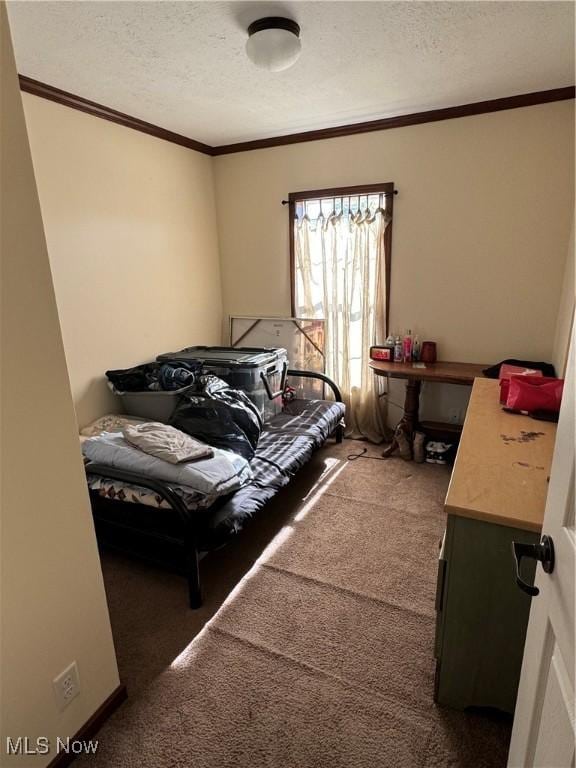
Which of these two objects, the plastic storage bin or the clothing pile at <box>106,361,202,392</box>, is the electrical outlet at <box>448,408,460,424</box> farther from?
the clothing pile at <box>106,361,202,392</box>

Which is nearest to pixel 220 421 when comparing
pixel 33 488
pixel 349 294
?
pixel 33 488

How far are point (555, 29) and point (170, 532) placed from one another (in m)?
2.87

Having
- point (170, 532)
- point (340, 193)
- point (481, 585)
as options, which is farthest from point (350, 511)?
point (340, 193)

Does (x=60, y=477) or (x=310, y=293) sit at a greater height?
(x=310, y=293)

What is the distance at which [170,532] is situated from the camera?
1908 millimetres

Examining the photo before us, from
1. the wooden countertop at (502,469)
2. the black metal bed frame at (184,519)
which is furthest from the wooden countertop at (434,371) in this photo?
the black metal bed frame at (184,519)

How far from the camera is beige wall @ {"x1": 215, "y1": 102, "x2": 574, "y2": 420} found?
2.86 meters

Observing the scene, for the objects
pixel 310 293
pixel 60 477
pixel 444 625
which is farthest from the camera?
pixel 310 293

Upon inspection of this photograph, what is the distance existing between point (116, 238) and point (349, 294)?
1.84 m

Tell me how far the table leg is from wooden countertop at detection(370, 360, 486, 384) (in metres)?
0.14

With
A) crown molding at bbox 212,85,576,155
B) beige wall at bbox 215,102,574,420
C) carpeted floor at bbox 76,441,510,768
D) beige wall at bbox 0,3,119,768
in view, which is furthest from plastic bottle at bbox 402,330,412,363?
beige wall at bbox 0,3,119,768

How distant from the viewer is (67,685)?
4.09 ft

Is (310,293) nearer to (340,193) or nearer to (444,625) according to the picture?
(340,193)

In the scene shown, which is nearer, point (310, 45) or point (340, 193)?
point (310, 45)
